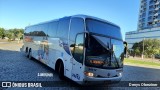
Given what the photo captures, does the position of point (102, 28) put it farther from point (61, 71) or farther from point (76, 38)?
point (61, 71)

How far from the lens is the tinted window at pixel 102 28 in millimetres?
10267

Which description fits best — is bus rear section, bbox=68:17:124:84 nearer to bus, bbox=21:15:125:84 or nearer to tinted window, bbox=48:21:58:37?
bus, bbox=21:15:125:84

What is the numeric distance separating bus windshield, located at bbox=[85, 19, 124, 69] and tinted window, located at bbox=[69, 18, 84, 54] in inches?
15.1

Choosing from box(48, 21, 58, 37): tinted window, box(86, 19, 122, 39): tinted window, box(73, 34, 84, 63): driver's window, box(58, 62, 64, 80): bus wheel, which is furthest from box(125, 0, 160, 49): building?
box(73, 34, 84, 63): driver's window

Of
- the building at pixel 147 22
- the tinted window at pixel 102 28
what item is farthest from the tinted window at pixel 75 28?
the building at pixel 147 22

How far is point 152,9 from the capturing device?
127 metres

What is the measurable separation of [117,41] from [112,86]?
240 cm

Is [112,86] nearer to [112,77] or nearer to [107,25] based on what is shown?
[112,77]

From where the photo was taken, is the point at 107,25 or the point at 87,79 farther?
the point at 107,25

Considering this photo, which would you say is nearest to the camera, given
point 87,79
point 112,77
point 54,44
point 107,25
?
point 87,79

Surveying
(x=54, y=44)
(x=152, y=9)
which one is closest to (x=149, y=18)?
(x=152, y=9)

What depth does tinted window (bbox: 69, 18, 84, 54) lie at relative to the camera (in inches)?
414

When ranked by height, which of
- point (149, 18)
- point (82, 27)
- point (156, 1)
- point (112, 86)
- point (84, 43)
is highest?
point (156, 1)

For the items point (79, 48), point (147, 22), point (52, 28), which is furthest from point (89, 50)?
point (147, 22)
